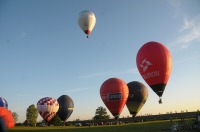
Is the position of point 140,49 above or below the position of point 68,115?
above

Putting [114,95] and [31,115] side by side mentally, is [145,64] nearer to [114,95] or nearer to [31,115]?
[114,95]

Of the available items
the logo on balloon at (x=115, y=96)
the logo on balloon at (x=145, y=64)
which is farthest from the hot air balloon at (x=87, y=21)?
the logo on balloon at (x=115, y=96)

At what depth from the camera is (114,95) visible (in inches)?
1591

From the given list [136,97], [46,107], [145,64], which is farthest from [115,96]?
[46,107]

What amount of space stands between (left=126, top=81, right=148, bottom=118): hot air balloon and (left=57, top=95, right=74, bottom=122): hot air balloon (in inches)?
731

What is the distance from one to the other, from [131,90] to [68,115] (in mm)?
20165

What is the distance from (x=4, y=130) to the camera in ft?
23.6

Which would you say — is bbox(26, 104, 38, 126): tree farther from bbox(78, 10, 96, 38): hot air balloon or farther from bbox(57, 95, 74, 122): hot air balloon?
bbox(78, 10, 96, 38): hot air balloon

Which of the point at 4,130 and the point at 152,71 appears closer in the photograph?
the point at 4,130

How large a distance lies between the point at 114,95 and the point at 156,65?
486 inches

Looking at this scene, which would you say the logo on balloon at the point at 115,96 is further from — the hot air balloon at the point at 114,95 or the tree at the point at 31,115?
the tree at the point at 31,115

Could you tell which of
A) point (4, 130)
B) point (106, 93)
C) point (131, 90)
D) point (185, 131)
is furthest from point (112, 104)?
point (4, 130)

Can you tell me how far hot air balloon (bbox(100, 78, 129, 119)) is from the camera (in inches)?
1578

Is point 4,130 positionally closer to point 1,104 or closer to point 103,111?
→ point 1,104
